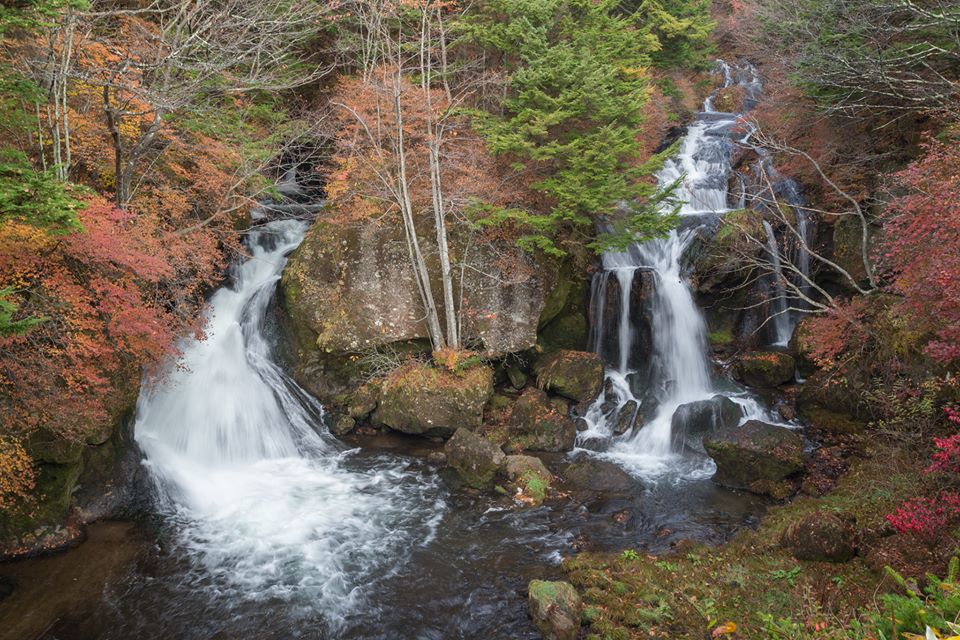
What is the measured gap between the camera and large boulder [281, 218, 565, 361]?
12.8 m

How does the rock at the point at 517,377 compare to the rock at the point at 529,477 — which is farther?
the rock at the point at 517,377

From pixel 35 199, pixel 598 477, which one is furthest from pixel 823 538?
pixel 35 199

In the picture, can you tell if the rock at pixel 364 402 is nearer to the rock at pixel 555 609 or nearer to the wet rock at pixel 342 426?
the wet rock at pixel 342 426

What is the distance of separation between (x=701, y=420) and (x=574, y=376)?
3.00 meters

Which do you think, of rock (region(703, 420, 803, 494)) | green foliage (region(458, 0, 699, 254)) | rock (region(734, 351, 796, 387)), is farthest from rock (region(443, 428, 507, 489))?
rock (region(734, 351, 796, 387))

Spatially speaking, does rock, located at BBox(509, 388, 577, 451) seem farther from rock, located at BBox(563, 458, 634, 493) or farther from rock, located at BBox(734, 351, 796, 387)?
rock, located at BBox(734, 351, 796, 387)

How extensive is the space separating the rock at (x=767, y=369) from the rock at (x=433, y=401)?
6.40 m

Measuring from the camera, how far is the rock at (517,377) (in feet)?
43.1

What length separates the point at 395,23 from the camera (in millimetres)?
14375

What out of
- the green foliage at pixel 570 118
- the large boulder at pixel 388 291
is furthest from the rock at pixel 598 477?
the green foliage at pixel 570 118

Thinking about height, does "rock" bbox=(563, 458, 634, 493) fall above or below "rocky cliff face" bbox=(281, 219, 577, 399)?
below

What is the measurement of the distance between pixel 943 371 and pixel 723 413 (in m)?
3.92

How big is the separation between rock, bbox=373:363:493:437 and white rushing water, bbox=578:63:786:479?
263 centimetres

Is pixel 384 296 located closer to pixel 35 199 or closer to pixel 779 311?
pixel 35 199
